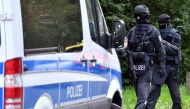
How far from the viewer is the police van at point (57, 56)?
4832mm

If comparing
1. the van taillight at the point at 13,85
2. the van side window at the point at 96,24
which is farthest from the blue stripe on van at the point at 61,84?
the van side window at the point at 96,24

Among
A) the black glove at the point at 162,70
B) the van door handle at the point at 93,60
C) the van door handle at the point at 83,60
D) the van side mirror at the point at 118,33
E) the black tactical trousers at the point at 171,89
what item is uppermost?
the van side mirror at the point at 118,33

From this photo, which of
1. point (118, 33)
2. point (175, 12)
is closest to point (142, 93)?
point (118, 33)

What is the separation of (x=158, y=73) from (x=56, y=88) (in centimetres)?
456

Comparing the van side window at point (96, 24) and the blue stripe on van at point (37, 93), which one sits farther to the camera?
the van side window at point (96, 24)

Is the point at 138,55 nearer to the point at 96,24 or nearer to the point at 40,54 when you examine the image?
the point at 96,24

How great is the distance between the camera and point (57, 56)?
224 inches

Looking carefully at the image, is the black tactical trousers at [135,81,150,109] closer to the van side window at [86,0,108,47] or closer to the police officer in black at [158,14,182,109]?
the police officer in black at [158,14,182,109]

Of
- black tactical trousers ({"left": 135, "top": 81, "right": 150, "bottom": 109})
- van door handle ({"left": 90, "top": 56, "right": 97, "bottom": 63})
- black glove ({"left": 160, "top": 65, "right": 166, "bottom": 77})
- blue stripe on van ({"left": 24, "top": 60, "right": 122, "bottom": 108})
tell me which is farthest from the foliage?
van door handle ({"left": 90, "top": 56, "right": 97, "bottom": 63})

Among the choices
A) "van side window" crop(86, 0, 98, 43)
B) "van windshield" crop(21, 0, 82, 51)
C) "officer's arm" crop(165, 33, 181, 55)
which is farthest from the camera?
"officer's arm" crop(165, 33, 181, 55)

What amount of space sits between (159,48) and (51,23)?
3.59 metres

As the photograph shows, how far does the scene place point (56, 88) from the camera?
5637mm

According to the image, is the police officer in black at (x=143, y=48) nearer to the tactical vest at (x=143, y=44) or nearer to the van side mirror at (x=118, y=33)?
the tactical vest at (x=143, y=44)

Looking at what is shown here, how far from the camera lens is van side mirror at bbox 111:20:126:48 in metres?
7.19
